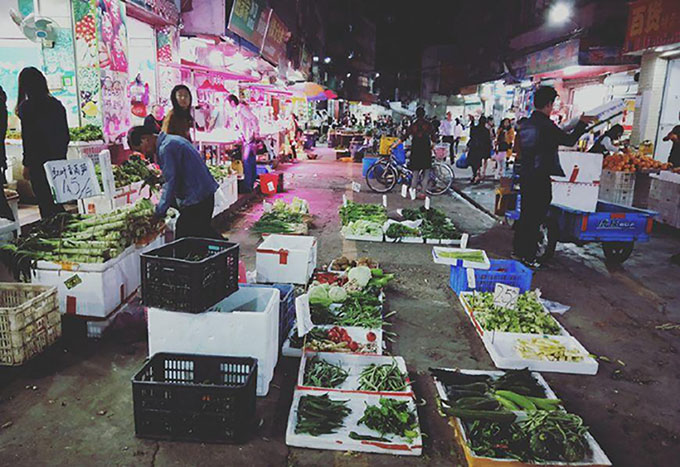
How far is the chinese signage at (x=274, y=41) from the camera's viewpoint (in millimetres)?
16250

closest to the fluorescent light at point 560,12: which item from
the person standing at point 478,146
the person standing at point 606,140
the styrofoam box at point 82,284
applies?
the person standing at point 478,146

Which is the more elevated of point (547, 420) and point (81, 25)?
point (81, 25)

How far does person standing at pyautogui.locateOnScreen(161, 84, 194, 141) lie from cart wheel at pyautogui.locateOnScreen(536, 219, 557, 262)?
5626 mm

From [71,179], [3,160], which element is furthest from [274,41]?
A: [71,179]

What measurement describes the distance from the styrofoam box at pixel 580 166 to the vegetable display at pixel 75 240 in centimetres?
616

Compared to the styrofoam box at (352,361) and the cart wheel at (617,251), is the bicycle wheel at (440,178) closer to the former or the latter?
the cart wheel at (617,251)

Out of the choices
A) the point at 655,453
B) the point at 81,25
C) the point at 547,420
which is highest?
the point at 81,25

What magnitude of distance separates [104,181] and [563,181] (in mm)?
6668

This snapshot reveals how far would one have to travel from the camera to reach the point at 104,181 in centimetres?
580

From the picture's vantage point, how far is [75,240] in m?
4.96

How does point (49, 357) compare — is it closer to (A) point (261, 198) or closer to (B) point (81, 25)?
(B) point (81, 25)

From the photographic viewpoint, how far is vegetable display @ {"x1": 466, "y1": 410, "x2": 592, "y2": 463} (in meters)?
3.15

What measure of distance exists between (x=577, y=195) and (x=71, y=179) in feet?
23.7

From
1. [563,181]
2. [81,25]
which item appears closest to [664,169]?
[563,181]
